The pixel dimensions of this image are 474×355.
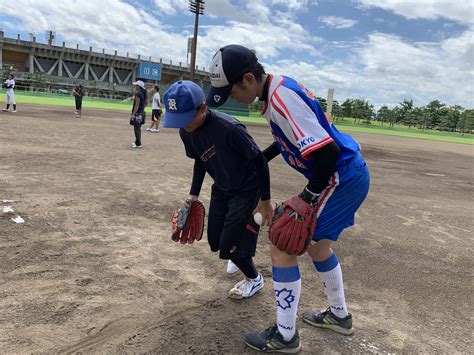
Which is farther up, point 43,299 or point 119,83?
point 119,83

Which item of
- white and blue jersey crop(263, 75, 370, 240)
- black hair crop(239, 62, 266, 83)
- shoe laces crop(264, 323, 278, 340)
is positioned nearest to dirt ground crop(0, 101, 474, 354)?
shoe laces crop(264, 323, 278, 340)

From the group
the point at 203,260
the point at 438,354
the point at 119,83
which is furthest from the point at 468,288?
the point at 119,83

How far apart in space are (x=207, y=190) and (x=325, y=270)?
4240mm

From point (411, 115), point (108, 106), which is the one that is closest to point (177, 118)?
point (108, 106)

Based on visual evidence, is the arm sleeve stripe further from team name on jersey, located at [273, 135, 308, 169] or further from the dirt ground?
the dirt ground

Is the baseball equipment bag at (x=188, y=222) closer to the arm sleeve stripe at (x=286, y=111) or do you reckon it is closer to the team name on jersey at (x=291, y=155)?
the team name on jersey at (x=291, y=155)

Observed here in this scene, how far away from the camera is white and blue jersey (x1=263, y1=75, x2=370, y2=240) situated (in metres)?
2.20

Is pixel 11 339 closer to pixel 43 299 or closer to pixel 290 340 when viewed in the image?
pixel 43 299

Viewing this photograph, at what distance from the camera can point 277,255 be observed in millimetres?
2537

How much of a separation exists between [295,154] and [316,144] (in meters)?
0.30

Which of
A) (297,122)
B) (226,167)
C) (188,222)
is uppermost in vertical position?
(297,122)

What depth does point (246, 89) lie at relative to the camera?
240 cm

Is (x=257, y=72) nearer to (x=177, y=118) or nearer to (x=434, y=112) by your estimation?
(x=177, y=118)

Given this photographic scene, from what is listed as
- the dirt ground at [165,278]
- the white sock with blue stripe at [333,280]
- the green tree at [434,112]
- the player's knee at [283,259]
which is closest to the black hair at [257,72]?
the player's knee at [283,259]
